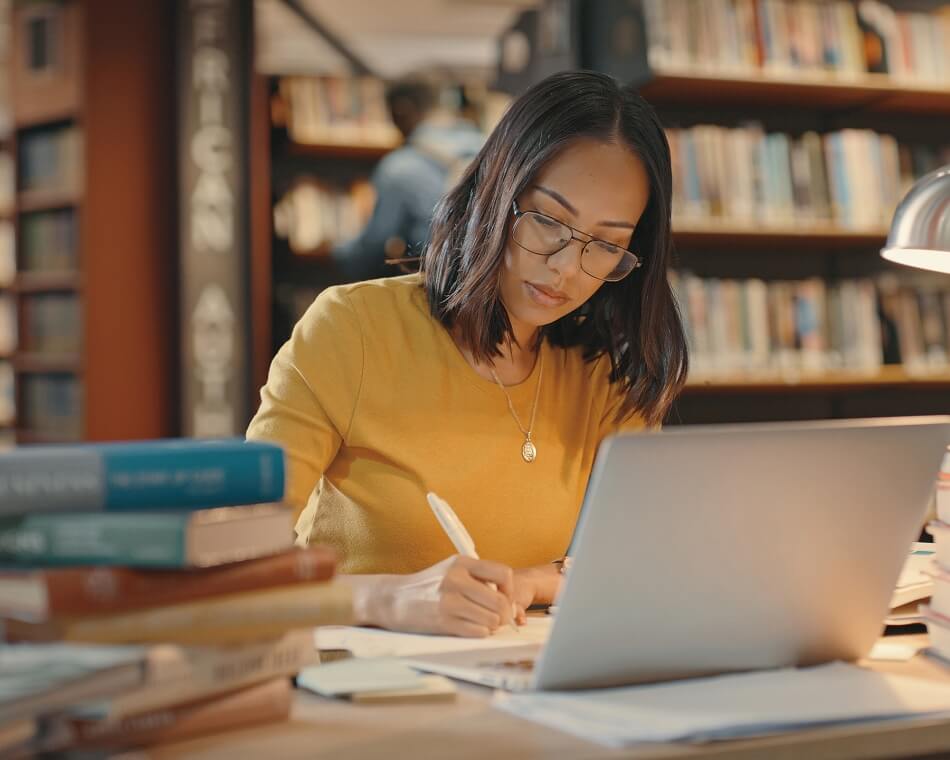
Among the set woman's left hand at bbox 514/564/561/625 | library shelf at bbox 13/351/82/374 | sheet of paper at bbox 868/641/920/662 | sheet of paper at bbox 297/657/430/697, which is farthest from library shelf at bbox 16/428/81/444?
sheet of paper at bbox 868/641/920/662

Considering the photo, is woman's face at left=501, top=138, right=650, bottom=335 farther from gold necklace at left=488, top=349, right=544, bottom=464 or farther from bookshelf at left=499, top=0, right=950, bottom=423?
bookshelf at left=499, top=0, right=950, bottom=423

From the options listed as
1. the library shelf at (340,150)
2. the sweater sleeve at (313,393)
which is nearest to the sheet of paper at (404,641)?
the sweater sleeve at (313,393)

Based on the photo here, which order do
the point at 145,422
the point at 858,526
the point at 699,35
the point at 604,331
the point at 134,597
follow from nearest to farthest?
1. the point at 134,597
2. the point at 858,526
3. the point at 604,331
4. the point at 699,35
5. the point at 145,422

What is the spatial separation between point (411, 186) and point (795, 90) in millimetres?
1161

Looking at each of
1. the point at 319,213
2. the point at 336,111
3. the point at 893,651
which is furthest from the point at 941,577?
the point at 336,111

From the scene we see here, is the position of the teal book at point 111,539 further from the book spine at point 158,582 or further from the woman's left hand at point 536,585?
the woman's left hand at point 536,585

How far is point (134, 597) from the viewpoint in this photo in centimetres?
71

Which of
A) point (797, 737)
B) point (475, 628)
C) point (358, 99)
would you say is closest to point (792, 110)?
point (358, 99)

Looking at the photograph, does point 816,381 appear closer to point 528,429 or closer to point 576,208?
point 528,429

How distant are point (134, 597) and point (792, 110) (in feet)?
10.6

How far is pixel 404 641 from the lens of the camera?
106cm

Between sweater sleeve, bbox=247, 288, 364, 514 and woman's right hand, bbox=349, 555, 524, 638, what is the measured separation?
0.28 meters

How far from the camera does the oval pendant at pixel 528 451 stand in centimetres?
153

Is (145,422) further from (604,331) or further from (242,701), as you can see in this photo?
(242,701)
